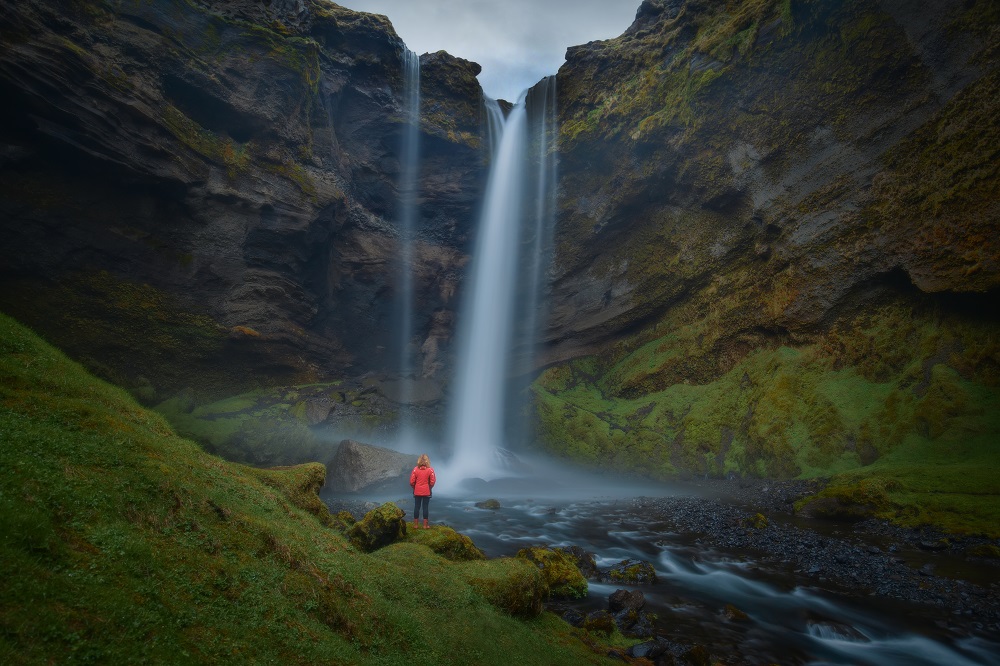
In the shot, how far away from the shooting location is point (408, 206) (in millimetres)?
50156

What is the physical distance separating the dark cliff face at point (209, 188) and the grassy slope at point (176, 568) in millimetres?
25972

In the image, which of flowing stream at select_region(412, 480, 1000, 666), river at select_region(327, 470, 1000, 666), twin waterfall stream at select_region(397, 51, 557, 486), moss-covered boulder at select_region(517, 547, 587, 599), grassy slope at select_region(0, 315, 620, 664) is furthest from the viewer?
twin waterfall stream at select_region(397, 51, 557, 486)

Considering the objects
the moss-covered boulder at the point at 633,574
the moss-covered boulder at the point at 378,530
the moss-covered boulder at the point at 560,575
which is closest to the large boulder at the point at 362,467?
the moss-covered boulder at the point at 560,575

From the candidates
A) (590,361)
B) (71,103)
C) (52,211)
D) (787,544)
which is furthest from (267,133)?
(787,544)

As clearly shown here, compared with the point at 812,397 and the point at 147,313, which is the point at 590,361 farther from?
the point at 147,313

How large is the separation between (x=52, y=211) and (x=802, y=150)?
51270 millimetres

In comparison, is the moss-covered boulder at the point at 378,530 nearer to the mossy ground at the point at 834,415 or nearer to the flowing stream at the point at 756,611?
the flowing stream at the point at 756,611

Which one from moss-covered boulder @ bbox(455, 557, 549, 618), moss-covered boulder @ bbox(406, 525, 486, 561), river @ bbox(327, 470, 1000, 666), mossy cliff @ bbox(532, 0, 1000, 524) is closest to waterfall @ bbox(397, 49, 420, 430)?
mossy cliff @ bbox(532, 0, 1000, 524)

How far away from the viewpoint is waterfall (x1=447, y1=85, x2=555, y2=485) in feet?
158

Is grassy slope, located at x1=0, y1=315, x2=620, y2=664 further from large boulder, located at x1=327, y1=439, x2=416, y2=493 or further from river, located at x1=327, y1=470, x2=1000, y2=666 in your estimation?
large boulder, located at x1=327, y1=439, x2=416, y2=493

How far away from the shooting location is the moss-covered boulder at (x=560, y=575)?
43.5 ft

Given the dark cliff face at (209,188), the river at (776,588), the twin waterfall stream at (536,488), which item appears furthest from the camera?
the dark cliff face at (209,188)

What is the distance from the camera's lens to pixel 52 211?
1182 inches

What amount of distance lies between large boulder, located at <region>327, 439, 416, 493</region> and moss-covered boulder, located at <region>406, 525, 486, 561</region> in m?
17.7
